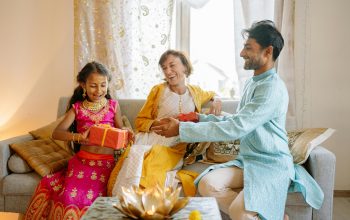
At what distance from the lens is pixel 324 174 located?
2229 mm

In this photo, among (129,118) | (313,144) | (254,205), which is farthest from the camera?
(129,118)

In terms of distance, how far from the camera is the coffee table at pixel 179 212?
1.45m

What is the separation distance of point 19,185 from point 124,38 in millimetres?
1520

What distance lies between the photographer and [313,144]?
7.52 feet

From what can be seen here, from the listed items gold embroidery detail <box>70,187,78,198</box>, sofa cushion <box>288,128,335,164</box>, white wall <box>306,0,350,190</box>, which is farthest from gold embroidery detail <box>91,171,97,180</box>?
white wall <box>306,0,350,190</box>

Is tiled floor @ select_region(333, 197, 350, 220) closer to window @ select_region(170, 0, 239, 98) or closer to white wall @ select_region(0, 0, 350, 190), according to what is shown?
white wall @ select_region(0, 0, 350, 190)

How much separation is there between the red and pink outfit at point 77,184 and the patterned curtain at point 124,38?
3.00ft

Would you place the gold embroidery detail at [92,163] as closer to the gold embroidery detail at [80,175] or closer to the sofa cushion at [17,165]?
the gold embroidery detail at [80,175]

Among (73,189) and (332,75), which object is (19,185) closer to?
(73,189)

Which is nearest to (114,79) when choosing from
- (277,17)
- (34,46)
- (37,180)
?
(34,46)

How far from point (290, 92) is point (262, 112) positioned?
1394mm

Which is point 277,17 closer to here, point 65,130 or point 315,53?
point 315,53

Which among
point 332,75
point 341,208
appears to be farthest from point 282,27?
point 341,208

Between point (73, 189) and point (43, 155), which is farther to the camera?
point (43, 155)
